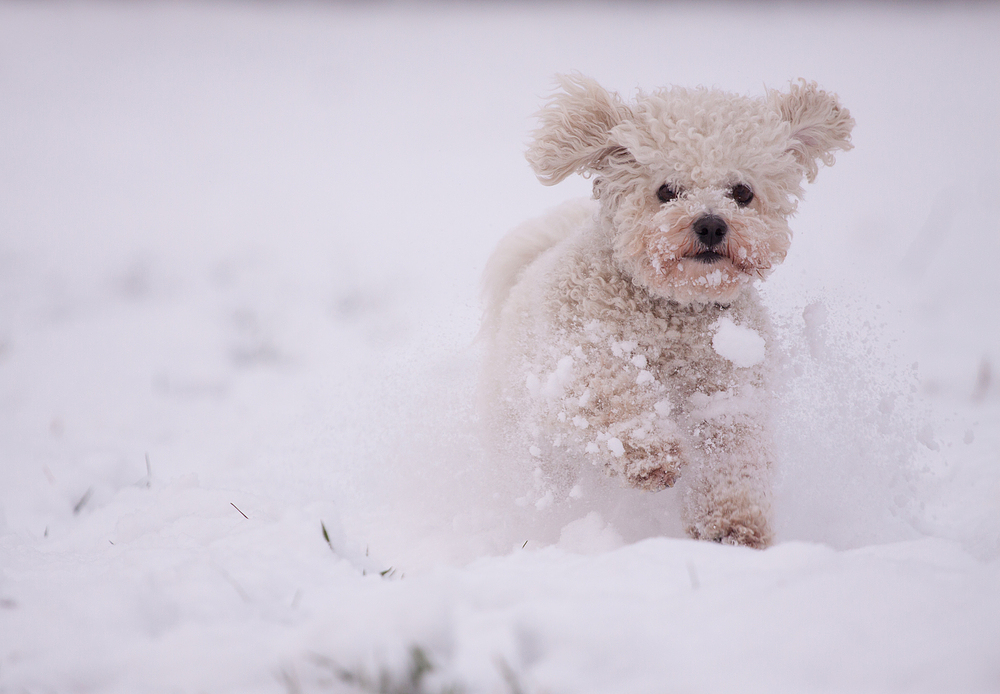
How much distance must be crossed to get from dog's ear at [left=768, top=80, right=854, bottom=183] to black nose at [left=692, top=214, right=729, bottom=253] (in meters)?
0.69

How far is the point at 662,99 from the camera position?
7.85 ft

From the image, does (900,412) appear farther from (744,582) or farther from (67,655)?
(67,655)

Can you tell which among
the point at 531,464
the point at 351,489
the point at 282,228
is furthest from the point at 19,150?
the point at 531,464

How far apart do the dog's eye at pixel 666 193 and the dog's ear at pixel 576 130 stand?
11.5 inches

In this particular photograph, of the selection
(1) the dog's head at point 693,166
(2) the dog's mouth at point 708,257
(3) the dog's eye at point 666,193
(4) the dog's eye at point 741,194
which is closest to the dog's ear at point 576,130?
(1) the dog's head at point 693,166

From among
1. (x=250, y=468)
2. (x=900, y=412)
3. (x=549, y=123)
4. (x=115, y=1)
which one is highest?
(x=115, y=1)

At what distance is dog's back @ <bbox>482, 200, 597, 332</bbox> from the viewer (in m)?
2.85

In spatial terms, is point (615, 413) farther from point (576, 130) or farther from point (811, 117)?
point (811, 117)

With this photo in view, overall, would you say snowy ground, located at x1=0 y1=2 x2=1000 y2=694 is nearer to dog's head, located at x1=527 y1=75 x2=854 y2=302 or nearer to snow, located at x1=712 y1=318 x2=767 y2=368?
snow, located at x1=712 y1=318 x2=767 y2=368

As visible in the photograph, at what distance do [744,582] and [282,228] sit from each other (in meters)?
6.03

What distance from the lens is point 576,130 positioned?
2.42m

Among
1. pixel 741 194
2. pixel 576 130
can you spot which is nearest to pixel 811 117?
pixel 741 194

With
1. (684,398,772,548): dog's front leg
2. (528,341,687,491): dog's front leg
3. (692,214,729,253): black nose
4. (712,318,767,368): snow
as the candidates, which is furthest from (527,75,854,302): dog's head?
(684,398,772,548): dog's front leg

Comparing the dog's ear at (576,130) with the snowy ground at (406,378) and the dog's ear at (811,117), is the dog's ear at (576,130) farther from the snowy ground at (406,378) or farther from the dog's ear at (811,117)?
the snowy ground at (406,378)
